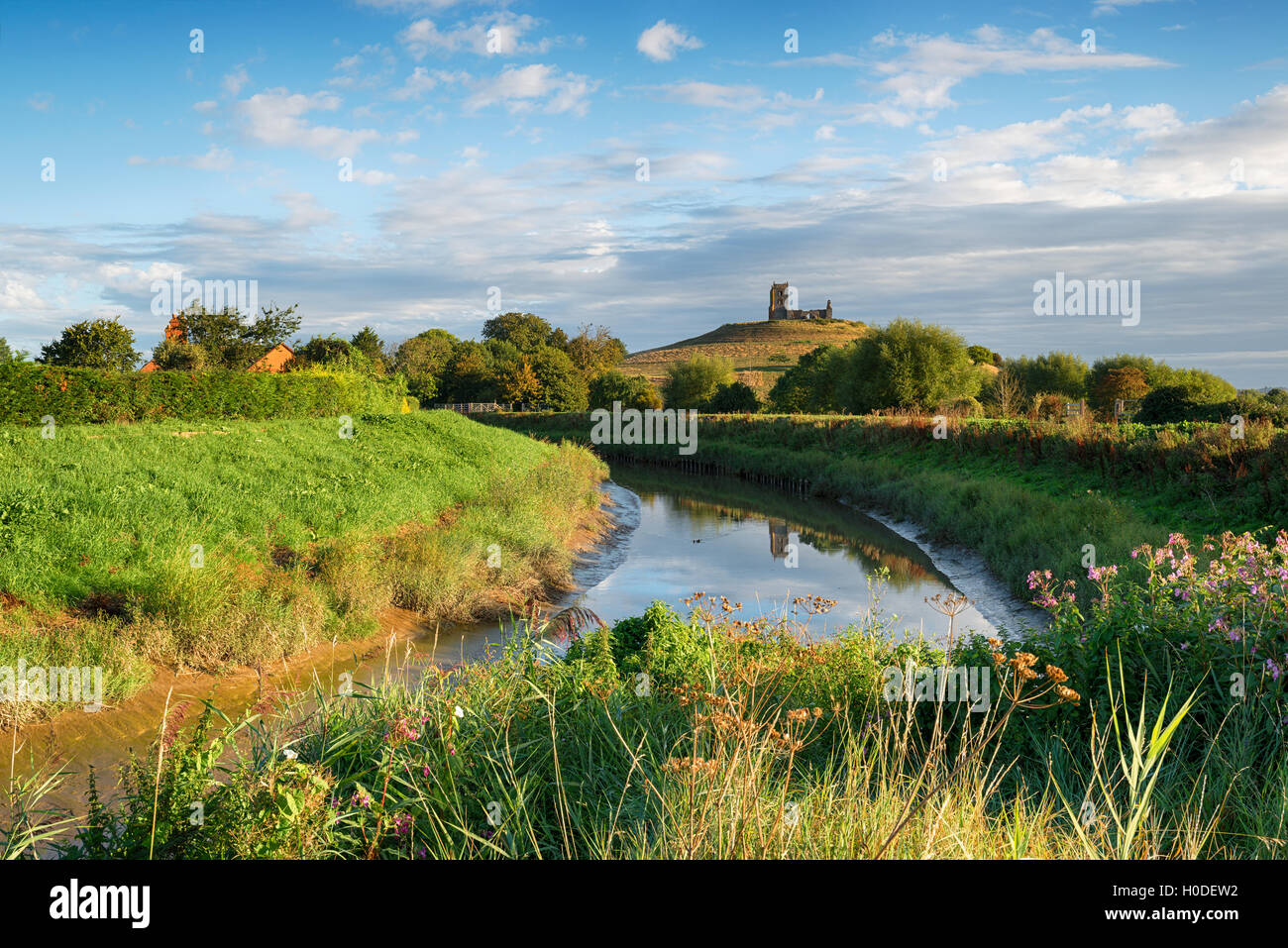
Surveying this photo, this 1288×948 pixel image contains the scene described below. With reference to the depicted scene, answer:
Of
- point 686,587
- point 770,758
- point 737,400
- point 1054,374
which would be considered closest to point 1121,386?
point 1054,374

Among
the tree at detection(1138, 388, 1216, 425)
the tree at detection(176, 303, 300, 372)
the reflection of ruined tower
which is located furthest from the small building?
the tree at detection(1138, 388, 1216, 425)

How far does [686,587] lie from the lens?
15.6 meters

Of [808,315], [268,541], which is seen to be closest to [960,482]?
[268,541]

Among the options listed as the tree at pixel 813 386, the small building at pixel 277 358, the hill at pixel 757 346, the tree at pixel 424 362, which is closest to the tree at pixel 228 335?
the small building at pixel 277 358

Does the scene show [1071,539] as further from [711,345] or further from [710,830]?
[711,345]

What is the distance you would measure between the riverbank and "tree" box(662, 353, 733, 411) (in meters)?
33.6

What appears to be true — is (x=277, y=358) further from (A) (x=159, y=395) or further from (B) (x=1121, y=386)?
(B) (x=1121, y=386)

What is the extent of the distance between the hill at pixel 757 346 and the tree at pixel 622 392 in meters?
26.3
